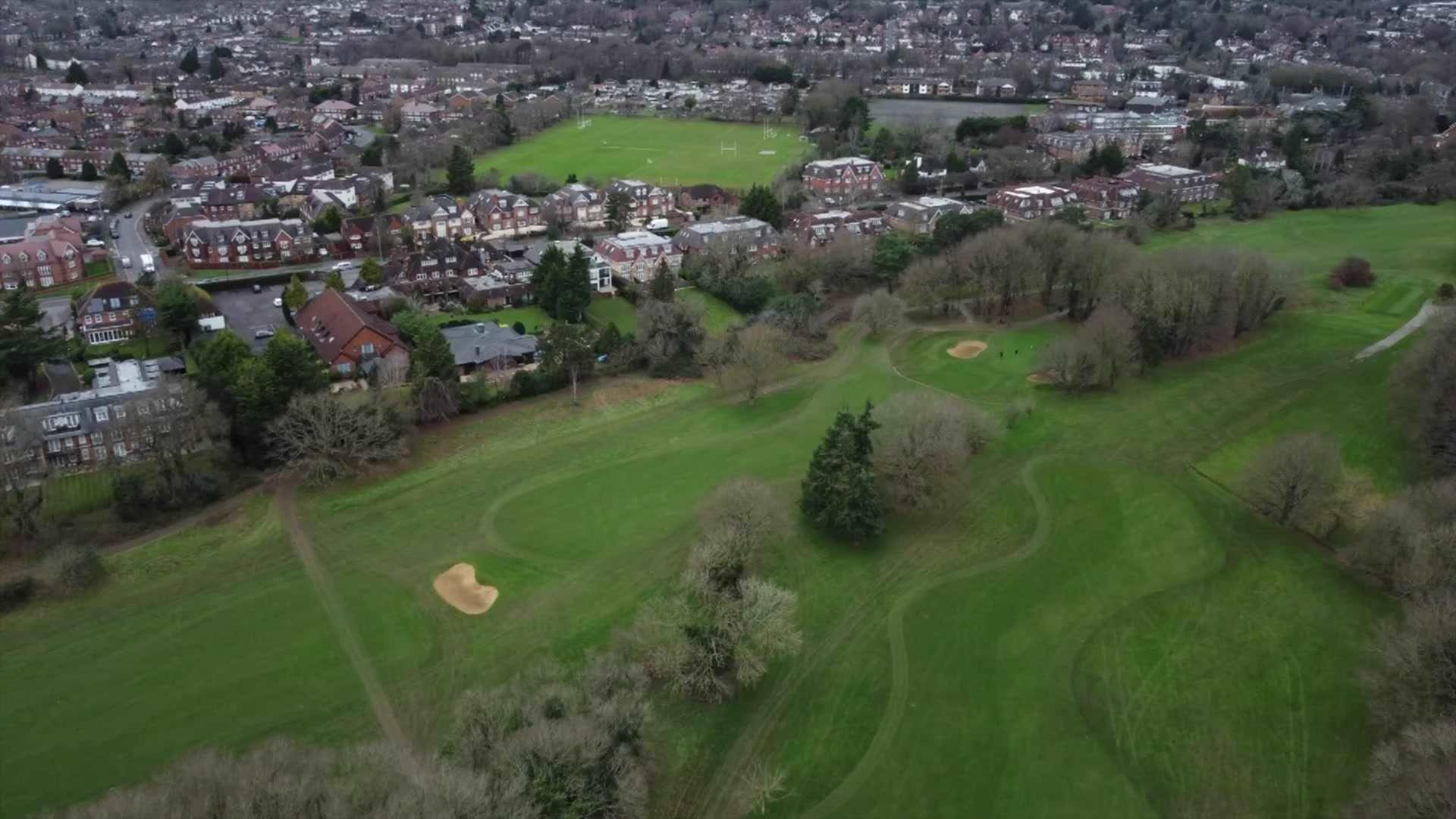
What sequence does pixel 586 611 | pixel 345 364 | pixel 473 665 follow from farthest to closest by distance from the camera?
pixel 345 364 < pixel 586 611 < pixel 473 665

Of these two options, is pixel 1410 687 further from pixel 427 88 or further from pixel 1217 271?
pixel 427 88

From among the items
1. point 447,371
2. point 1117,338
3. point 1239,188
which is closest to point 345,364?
point 447,371

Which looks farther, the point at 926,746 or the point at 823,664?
the point at 823,664

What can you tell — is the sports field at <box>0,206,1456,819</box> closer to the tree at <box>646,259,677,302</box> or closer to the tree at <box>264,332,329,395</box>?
the tree at <box>264,332,329,395</box>

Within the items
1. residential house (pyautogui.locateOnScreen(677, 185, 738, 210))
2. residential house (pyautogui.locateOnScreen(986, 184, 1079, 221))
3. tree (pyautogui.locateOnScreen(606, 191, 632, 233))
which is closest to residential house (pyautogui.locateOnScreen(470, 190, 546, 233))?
tree (pyautogui.locateOnScreen(606, 191, 632, 233))

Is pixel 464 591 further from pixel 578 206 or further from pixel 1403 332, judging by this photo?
pixel 1403 332

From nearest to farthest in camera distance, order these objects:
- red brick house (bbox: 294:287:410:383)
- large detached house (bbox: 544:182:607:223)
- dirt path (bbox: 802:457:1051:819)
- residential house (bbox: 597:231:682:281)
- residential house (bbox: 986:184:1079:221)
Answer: dirt path (bbox: 802:457:1051:819)
red brick house (bbox: 294:287:410:383)
residential house (bbox: 597:231:682:281)
large detached house (bbox: 544:182:607:223)
residential house (bbox: 986:184:1079:221)
